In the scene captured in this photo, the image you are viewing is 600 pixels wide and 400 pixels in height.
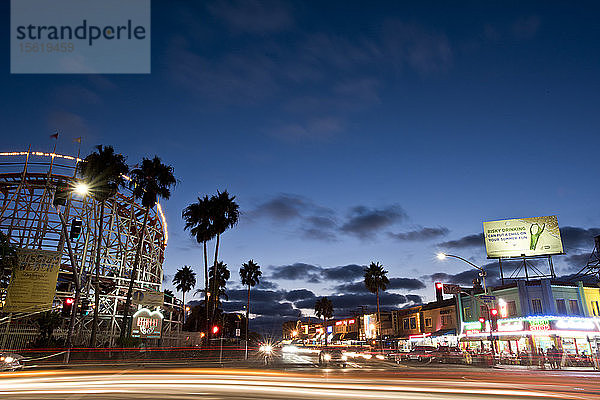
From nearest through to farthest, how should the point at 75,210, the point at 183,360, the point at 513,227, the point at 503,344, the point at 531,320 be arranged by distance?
the point at 183,360 → the point at 531,320 → the point at 503,344 → the point at 513,227 → the point at 75,210

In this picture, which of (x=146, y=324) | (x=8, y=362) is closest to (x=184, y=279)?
(x=146, y=324)

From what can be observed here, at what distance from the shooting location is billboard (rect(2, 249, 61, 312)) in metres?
47.4

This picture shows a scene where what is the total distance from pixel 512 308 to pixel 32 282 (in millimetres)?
56986

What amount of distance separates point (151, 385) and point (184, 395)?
3365 millimetres

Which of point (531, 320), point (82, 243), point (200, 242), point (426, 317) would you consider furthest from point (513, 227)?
point (82, 243)

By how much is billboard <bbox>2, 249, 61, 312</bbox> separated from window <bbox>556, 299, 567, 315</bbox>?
190 ft

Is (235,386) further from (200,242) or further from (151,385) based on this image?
(200,242)

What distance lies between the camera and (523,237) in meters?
Answer: 56.2

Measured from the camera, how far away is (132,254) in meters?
68.9

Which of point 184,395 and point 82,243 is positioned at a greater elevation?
point 82,243

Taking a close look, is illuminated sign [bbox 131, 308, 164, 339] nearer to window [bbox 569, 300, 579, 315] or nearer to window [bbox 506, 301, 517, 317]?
window [bbox 506, 301, 517, 317]

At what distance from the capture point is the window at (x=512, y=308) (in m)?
51.1

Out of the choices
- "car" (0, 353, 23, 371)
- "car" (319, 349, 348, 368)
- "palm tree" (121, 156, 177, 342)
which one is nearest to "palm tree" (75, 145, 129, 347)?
"palm tree" (121, 156, 177, 342)

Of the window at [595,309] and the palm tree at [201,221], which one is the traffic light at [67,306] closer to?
the palm tree at [201,221]
